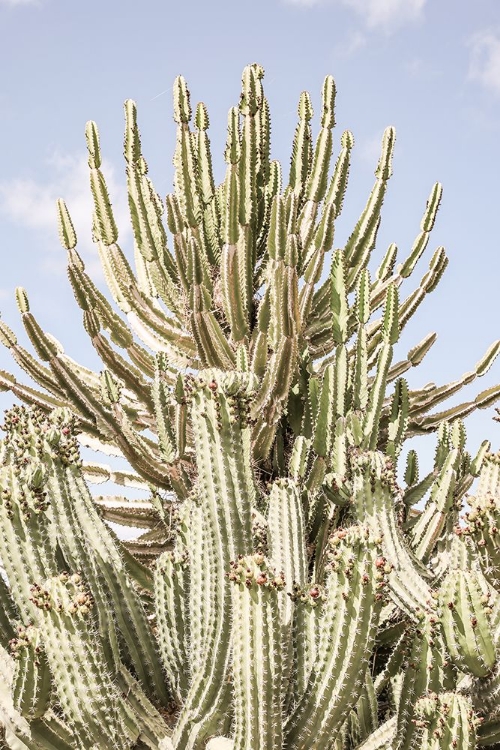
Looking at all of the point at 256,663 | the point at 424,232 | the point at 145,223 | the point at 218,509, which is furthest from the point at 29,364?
the point at 256,663

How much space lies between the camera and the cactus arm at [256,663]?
2949mm

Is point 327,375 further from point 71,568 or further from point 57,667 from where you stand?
point 57,667

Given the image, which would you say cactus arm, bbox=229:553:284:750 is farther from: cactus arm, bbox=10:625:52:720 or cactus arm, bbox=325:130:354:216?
cactus arm, bbox=325:130:354:216

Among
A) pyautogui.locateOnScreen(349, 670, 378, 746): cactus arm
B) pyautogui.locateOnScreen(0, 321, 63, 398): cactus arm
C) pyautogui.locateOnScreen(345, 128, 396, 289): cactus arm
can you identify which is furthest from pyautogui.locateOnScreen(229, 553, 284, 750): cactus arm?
pyautogui.locateOnScreen(345, 128, 396, 289): cactus arm

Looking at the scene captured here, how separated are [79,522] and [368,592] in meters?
1.46

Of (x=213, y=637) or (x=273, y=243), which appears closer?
(x=213, y=637)

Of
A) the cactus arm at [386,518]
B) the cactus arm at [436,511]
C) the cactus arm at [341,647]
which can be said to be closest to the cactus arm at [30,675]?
the cactus arm at [341,647]

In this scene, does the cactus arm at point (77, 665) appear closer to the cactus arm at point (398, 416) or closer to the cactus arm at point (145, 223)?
the cactus arm at point (398, 416)

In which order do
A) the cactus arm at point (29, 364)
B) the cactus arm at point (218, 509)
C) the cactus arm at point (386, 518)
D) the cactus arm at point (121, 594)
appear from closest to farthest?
the cactus arm at point (218, 509) → the cactus arm at point (121, 594) → the cactus arm at point (386, 518) → the cactus arm at point (29, 364)

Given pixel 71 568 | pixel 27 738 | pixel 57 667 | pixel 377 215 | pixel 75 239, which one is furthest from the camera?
pixel 377 215

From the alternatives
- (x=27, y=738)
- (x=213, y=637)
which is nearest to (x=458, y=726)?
(x=213, y=637)

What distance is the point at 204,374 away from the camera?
3.62 meters

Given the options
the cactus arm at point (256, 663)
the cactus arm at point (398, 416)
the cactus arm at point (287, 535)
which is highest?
the cactus arm at point (398, 416)

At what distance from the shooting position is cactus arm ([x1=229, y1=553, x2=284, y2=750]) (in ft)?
9.68
